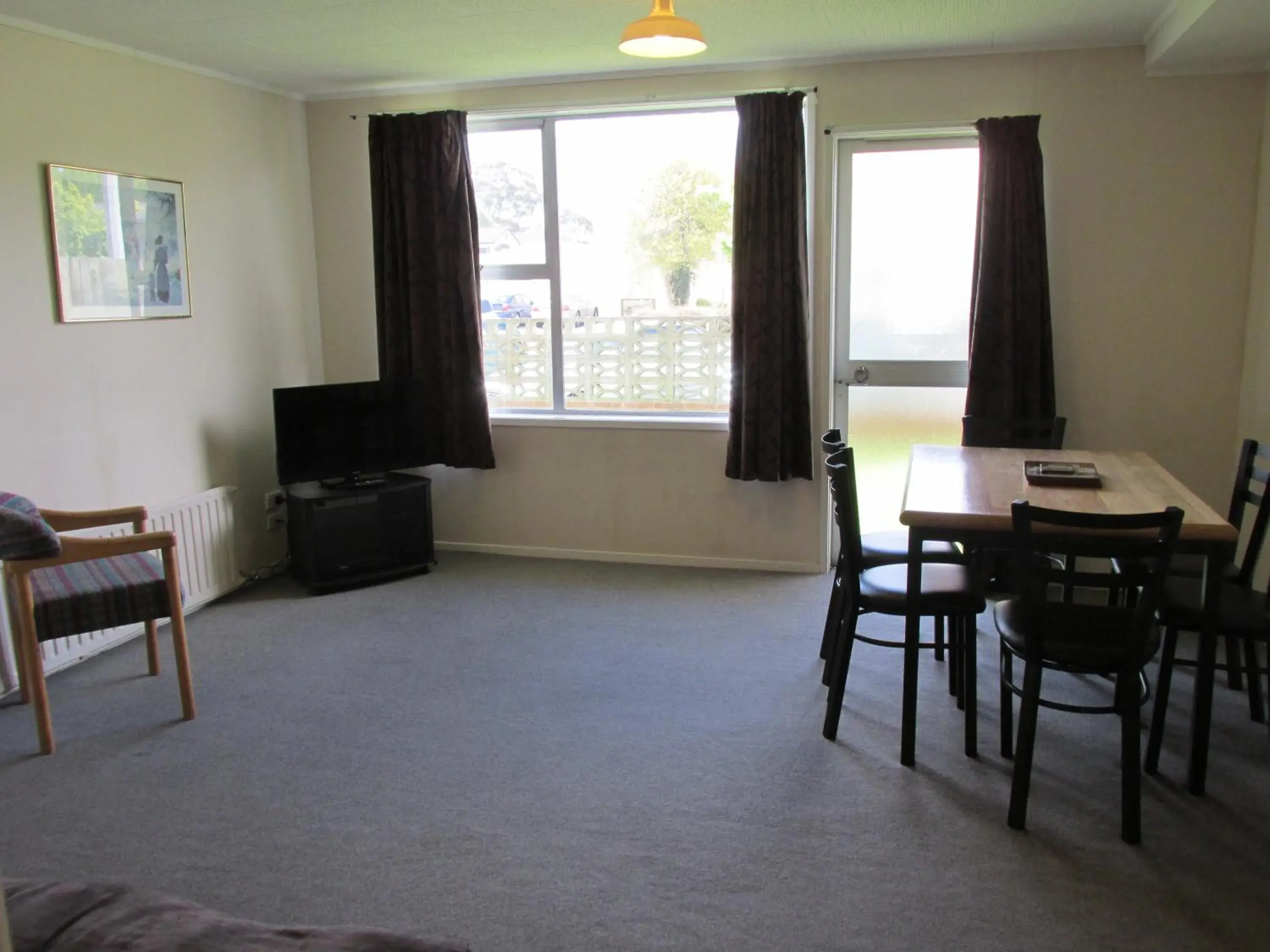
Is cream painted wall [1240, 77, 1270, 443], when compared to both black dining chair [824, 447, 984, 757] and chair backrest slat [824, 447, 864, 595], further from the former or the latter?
chair backrest slat [824, 447, 864, 595]

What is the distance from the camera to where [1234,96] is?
13.5 ft

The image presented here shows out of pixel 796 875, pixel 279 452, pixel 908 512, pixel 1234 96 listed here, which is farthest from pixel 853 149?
pixel 796 875

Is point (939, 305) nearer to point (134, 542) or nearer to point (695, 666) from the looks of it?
point (695, 666)

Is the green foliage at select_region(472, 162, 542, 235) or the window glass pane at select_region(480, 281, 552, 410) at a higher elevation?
the green foliage at select_region(472, 162, 542, 235)

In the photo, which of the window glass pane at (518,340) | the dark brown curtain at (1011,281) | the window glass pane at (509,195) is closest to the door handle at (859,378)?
the dark brown curtain at (1011,281)

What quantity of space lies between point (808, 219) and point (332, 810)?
333cm

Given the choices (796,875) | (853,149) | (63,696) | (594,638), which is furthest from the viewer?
(853,149)

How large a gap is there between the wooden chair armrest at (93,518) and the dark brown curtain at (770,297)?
2.62 meters

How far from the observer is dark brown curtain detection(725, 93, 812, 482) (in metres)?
4.55

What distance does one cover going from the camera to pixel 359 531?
4.83m

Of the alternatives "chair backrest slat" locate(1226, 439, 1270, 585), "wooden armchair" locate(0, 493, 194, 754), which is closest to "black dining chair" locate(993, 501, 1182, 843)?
"chair backrest slat" locate(1226, 439, 1270, 585)

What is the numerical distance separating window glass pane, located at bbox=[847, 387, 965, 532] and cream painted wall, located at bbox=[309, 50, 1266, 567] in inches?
8.8

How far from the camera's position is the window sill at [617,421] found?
5.00 meters

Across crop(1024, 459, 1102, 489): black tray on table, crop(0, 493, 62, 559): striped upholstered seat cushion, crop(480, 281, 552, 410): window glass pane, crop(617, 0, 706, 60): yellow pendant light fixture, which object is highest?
crop(617, 0, 706, 60): yellow pendant light fixture
